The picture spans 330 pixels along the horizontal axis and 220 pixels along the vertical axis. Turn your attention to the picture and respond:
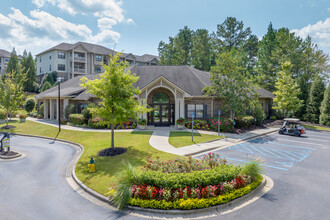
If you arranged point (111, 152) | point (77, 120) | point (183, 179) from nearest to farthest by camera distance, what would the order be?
point (183, 179), point (111, 152), point (77, 120)

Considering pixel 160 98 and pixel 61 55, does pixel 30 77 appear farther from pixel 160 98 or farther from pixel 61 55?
pixel 160 98

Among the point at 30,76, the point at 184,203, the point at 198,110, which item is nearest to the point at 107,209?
the point at 184,203

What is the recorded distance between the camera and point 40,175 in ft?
33.1

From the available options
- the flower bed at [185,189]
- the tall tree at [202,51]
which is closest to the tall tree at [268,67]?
the tall tree at [202,51]

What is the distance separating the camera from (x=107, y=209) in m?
6.92

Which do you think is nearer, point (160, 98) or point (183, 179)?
point (183, 179)

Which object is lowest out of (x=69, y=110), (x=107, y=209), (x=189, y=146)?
(x=107, y=209)

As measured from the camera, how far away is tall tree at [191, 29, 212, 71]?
5288 cm

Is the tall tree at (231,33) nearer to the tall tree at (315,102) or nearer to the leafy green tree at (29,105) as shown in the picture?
the tall tree at (315,102)

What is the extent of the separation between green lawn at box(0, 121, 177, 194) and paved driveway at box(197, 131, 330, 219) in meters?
5.25

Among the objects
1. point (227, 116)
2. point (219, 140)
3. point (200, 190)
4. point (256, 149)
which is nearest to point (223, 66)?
point (227, 116)

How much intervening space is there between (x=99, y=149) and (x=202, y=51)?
46255mm

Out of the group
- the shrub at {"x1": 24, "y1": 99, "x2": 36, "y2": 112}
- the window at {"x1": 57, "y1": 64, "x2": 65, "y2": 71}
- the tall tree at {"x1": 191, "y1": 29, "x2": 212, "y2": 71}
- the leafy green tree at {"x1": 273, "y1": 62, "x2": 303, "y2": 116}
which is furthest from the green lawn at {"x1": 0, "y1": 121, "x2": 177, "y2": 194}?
the tall tree at {"x1": 191, "y1": 29, "x2": 212, "y2": 71}

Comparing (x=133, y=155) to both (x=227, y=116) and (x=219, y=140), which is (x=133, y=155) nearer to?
(x=219, y=140)
